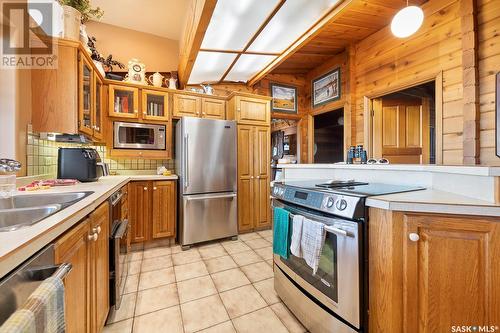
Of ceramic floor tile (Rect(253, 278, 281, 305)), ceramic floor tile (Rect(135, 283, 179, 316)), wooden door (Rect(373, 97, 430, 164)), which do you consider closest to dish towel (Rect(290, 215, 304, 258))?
ceramic floor tile (Rect(253, 278, 281, 305))

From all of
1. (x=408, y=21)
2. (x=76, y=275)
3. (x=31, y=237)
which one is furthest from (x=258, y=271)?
(x=408, y=21)

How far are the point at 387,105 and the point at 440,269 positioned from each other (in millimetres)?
2959

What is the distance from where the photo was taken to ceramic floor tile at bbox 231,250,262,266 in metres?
2.35

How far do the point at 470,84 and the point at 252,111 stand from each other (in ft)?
8.12

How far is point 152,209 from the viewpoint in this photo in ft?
8.80

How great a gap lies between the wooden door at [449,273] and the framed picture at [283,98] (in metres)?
3.41

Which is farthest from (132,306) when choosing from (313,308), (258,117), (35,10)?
(258,117)

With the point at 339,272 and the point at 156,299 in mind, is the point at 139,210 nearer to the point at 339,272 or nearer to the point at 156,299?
the point at 156,299

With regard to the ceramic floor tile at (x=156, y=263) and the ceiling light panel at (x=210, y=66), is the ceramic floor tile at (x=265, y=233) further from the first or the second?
the ceiling light panel at (x=210, y=66)

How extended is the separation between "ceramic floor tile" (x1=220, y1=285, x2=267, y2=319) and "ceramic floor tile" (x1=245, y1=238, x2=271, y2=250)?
90cm

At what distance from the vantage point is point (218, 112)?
10.7 feet

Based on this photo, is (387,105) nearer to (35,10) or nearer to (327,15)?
(327,15)

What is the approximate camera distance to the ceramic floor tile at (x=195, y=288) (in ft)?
5.73

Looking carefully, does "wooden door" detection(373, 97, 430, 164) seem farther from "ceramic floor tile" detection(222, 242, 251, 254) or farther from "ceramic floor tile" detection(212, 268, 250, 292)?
"ceramic floor tile" detection(212, 268, 250, 292)
